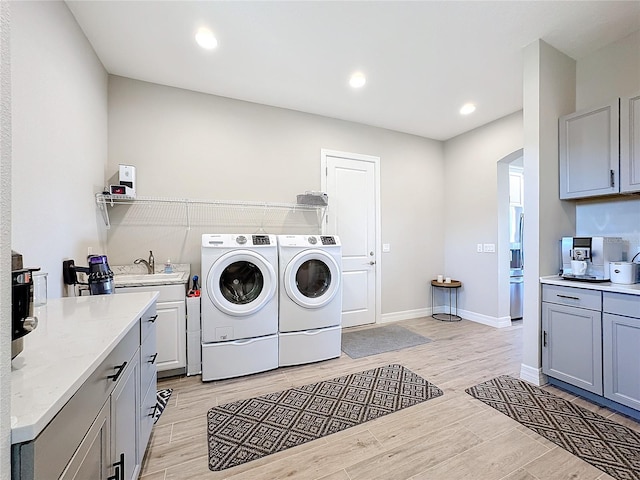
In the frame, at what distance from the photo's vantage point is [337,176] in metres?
3.76

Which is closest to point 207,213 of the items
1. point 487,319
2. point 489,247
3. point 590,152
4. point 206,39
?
point 206,39

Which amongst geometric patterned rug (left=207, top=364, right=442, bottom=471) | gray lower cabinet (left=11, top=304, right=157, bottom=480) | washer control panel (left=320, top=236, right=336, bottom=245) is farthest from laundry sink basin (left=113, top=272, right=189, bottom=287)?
washer control panel (left=320, top=236, right=336, bottom=245)

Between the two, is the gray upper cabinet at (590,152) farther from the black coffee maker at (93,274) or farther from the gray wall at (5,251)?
the black coffee maker at (93,274)

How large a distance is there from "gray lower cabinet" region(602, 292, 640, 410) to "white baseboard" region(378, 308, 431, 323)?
92.1 inches

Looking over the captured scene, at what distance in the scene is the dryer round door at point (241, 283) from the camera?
7.84 ft

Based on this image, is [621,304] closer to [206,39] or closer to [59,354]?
[59,354]

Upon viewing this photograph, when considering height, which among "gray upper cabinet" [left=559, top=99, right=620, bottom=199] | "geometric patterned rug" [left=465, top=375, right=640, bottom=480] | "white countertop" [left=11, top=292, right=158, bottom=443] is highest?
"gray upper cabinet" [left=559, top=99, right=620, bottom=199]

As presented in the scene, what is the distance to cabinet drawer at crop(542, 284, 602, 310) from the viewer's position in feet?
6.56

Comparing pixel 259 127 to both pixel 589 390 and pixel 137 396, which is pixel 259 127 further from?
pixel 589 390

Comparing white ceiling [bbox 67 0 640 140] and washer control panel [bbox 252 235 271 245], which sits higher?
white ceiling [bbox 67 0 640 140]

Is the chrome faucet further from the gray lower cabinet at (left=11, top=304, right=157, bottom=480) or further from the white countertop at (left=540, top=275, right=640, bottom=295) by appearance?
the white countertop at (left=540, top=275, right=640, bottom=295)

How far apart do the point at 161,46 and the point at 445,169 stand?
4.07 m

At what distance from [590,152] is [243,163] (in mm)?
3265

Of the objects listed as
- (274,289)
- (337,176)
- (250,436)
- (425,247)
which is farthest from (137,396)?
(425,247)
